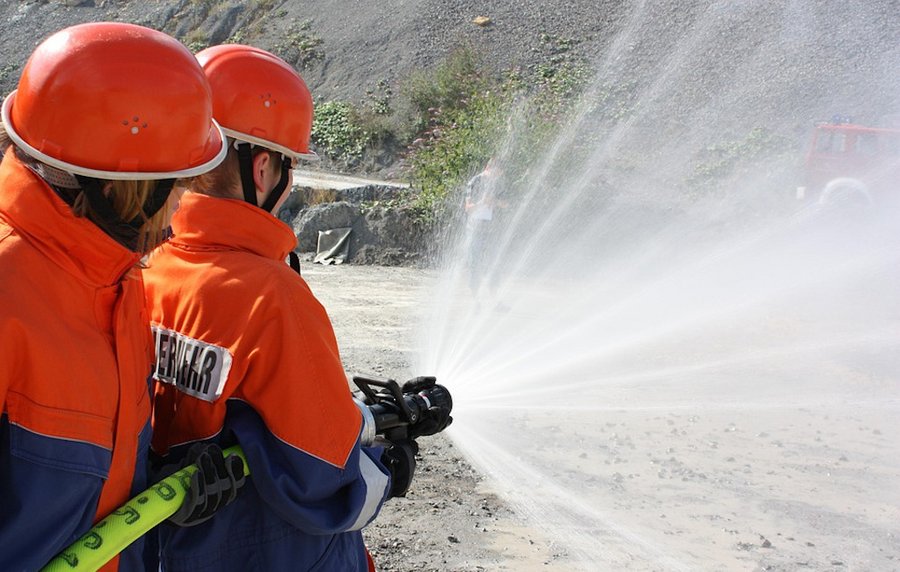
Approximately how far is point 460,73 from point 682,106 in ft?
20.4

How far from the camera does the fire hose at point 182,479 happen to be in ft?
5.25

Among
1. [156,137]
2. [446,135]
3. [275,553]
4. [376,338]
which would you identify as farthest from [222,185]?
[446,135]

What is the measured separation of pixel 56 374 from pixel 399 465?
0.99m

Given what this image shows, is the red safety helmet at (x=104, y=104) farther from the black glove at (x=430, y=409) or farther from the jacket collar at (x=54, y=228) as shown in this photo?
the black glove at (x=430, y=409)

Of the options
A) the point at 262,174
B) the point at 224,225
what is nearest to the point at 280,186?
the point at 262,174

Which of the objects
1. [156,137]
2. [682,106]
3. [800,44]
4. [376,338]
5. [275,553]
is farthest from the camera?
[800,44]

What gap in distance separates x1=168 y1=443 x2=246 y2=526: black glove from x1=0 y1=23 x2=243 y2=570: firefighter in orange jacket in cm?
11

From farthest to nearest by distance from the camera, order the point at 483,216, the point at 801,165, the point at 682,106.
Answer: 1. the point at 682,106
2. the point at 801,165
3. the point at 483,216

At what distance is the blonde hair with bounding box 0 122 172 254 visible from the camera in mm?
1655

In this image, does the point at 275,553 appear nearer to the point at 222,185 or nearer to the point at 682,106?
the point at 222,185

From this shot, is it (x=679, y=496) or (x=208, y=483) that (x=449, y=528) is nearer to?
(x=679, y=496)

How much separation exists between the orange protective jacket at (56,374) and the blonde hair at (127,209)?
2cm

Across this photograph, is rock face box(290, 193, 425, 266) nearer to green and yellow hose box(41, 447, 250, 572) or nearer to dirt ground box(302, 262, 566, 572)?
dirt ground box(302, 262, 566, 572)

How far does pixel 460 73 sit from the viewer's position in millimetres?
25047
